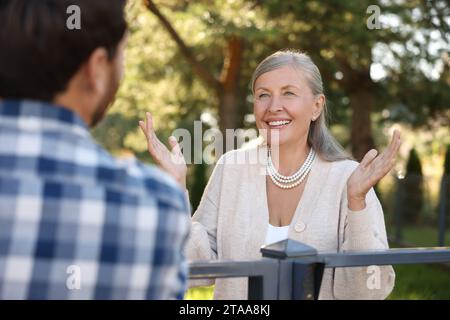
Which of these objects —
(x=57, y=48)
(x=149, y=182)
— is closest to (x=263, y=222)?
(x=149, y=182)

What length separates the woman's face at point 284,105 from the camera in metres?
2.96

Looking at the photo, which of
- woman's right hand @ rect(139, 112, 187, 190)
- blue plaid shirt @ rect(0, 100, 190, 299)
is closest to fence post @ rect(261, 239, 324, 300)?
woman's right hand @ rect(139, 112, 187, 190)

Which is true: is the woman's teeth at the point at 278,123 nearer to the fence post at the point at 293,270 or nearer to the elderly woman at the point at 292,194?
the elderly woman at the point at 292,194

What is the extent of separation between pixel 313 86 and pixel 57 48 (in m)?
1.89

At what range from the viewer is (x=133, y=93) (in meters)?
18.8

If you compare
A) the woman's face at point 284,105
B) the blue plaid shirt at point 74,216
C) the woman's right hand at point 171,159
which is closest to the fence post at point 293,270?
the woman's right hand at point 171,159

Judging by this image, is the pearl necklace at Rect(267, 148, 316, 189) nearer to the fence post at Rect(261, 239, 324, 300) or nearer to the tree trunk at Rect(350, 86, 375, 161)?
the fence post at Rect(261, 239, 324, 300)

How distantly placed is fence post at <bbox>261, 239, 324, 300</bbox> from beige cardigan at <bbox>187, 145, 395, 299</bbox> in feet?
2.01

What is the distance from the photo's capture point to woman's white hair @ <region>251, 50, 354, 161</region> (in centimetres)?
294

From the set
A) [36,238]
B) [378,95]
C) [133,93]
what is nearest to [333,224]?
[36,238]

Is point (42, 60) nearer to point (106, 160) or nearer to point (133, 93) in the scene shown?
point (106, 160)

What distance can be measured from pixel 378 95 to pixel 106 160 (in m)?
16.1

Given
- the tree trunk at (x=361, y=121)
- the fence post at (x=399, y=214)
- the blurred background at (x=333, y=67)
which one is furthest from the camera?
the tree trunk at (x=361, y=121)
